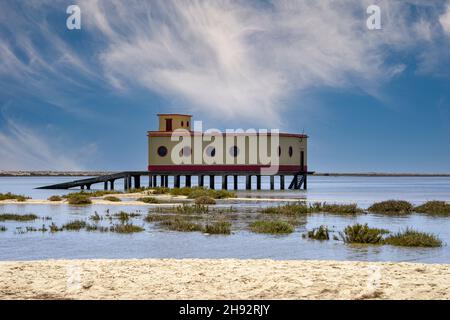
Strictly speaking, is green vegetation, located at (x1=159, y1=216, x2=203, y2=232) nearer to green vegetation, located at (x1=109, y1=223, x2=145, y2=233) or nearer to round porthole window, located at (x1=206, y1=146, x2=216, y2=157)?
green vegetation, located at (x1=109, y1=223, x2=145, y2=233)

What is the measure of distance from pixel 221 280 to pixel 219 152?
44.2 m

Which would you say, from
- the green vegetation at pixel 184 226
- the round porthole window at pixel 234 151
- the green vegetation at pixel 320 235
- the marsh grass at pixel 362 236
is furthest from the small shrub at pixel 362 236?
the round porthole window at pixel 234 151

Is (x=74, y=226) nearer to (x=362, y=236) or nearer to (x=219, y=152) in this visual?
(x=362, y=236)

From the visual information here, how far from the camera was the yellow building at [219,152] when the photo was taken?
5453 centimetres

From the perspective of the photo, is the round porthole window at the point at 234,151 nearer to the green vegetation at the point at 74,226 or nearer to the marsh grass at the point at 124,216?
the marsh grass at the point at 124,216

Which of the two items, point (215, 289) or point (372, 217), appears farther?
point (372, 217)

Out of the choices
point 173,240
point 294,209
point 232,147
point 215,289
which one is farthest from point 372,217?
point 232,147

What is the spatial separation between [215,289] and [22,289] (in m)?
3.18

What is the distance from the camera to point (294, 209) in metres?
30.1

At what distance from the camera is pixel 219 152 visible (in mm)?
55438

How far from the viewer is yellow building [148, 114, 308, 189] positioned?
179 feet
